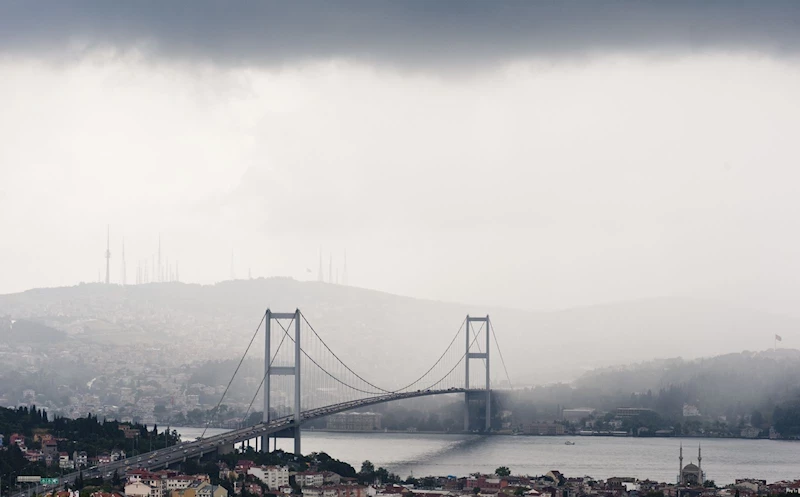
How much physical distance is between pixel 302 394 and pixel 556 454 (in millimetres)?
33118

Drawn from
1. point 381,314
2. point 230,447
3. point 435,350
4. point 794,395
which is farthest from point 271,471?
point 381,314

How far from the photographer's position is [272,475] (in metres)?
44.2

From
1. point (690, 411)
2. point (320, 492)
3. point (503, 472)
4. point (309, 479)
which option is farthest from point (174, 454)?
point (690, 411)

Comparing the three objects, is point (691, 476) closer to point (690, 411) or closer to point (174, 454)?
point (174, 454)

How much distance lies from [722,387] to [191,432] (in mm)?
29774

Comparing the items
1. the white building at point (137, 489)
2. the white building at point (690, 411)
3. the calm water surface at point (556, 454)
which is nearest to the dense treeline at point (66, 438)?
the white building at point (137, 489)

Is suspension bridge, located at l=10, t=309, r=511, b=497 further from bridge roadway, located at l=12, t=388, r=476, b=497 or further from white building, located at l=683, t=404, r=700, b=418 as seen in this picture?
white building, located at l=683, t=404, r=700, b=418

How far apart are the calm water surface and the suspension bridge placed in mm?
1791

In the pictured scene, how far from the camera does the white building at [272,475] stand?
4372 cm

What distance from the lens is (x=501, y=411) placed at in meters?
84.1

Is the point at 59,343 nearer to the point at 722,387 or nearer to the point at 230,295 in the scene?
the point at 230,295

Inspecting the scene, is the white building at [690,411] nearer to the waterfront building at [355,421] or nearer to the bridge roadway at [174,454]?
the waterfront building at [355,421]

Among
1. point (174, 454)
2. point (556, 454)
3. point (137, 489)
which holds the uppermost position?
point (174, 454)

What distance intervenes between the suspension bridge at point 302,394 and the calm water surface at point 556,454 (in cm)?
179
